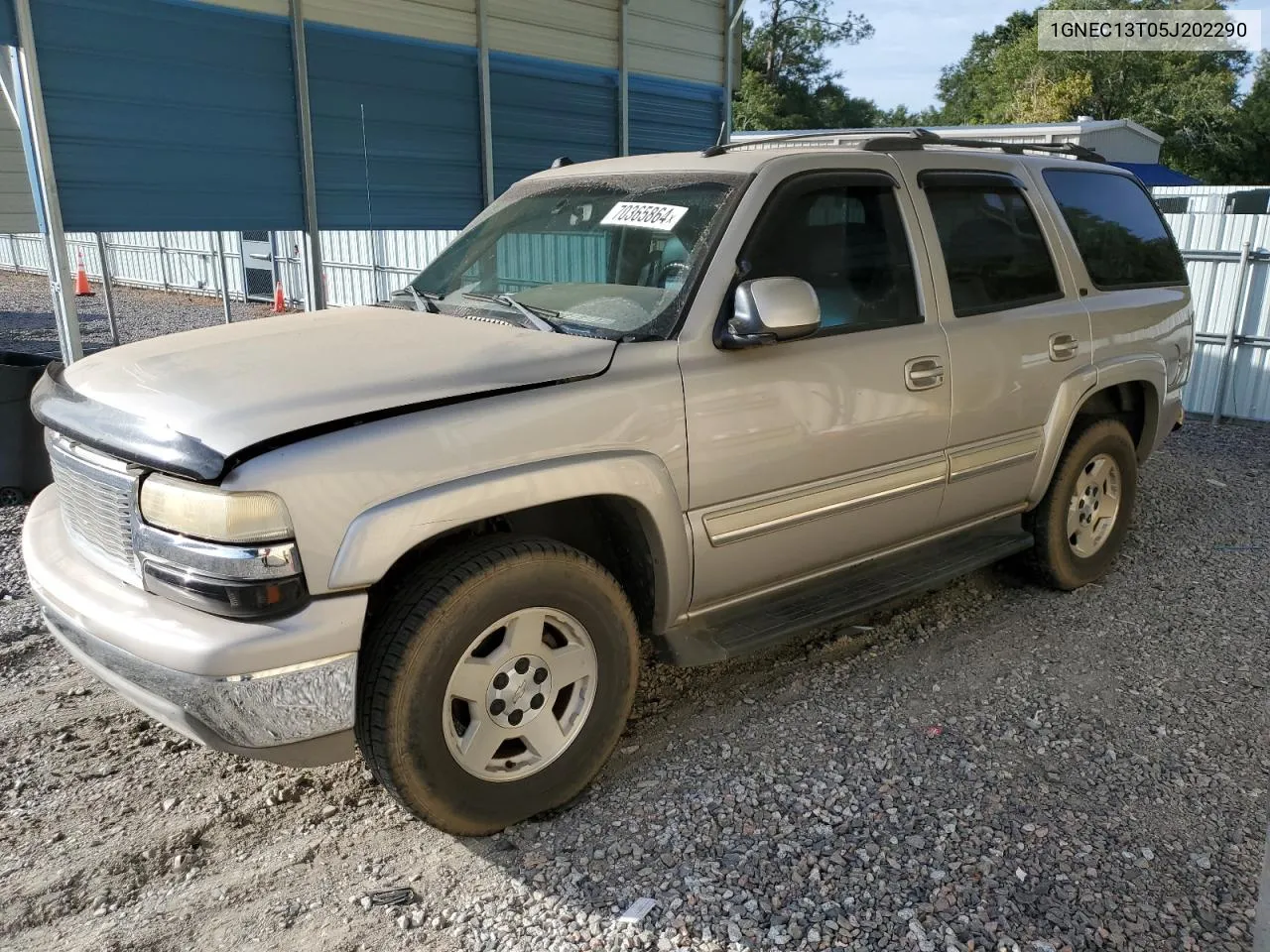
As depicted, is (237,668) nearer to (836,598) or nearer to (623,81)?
(836,598)

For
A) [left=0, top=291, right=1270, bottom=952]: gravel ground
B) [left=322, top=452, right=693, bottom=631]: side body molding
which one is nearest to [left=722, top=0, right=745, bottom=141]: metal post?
[left=0, top=291, right=1270, bottom=952]: gravel ground

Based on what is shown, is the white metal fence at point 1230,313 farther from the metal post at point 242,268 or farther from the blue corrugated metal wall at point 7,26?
the metal post at point 242,268

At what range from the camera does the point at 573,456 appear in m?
2.96

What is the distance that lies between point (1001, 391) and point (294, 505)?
298cm

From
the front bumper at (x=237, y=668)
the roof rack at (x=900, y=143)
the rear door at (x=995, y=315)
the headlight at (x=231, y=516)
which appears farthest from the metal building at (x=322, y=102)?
the rear door at (x=995, y=315)

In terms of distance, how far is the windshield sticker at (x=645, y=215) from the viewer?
11.8 ft

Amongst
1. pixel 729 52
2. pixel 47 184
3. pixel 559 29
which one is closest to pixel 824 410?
pixel 47 184

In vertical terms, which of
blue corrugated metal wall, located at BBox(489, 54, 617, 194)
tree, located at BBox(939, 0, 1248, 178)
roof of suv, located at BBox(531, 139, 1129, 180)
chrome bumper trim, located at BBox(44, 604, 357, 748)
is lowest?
chrome bumper trim, located at BBox(44, 604, 357, 748)

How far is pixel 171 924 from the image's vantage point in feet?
8.73

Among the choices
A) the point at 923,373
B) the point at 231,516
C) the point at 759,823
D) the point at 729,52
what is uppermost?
the point at 729,52

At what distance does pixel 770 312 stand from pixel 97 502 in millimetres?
2059

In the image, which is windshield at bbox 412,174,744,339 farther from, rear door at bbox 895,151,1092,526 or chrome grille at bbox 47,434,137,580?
chrome grille at bbox 47,434,137,580

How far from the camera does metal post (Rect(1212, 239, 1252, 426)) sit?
30.3ft

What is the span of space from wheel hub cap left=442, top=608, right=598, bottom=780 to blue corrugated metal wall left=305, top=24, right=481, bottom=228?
5.26m
